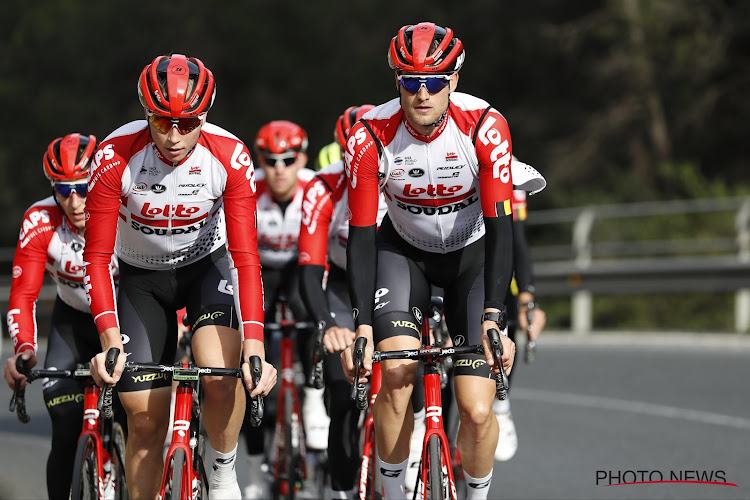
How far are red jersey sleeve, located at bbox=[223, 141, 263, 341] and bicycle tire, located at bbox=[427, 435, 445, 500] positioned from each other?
0.91m

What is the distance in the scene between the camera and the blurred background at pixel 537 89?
2383cm

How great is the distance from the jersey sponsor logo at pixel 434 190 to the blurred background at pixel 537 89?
12.4m

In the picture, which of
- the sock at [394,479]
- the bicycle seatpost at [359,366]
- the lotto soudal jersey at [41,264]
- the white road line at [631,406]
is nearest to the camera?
the bicycle seatpost at [359,366]

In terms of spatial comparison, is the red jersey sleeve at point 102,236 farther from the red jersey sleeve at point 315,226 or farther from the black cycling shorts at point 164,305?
the red jersey sleeve at point 315,226

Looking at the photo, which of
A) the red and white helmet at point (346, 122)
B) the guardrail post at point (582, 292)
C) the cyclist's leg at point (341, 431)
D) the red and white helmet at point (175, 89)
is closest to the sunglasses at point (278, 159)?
the red and white helmet at point (346, 122)

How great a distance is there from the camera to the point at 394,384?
19.7 ft

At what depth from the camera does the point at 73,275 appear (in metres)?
6.92

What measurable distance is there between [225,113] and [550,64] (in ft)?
30.7

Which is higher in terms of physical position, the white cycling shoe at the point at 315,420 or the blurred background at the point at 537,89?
the blurred background at the point at 537,89

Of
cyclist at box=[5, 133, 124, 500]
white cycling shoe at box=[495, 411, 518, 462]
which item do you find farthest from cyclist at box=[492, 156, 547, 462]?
cyclist at box=[5, 133, 124, 500]

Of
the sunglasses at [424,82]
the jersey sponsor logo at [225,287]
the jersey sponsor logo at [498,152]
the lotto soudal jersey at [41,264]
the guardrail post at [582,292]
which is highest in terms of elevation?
the guardrail post at [582,292]

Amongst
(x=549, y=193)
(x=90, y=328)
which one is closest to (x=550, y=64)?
(x=549, y=193)

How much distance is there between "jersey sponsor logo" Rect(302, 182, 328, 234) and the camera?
23.0 feet

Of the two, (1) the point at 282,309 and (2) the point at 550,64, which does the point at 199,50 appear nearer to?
(2) the point at 550,64
